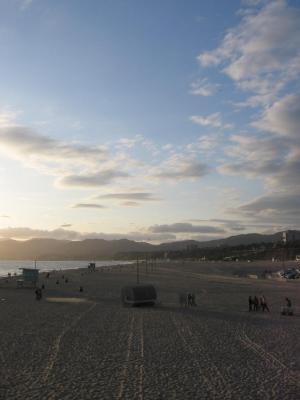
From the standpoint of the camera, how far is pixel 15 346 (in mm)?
18047

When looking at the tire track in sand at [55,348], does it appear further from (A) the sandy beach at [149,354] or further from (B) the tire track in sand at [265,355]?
(B) the tire track in sand at [265,355]

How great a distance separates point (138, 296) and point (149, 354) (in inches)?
573

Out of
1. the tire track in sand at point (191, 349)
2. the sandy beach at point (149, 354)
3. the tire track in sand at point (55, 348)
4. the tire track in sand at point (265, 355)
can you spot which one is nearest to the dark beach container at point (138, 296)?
the sandy beach at point (149, 354)

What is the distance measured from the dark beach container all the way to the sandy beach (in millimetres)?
2286

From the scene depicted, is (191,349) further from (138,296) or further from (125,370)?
(138,296)

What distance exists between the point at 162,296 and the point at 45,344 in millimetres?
22138

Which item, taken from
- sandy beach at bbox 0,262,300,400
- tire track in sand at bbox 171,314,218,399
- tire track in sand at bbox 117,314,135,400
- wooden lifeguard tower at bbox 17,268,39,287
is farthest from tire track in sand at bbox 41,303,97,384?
wooden lifeguard tower at bbox 17,268,39,287

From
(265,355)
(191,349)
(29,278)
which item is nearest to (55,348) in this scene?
(191,349)

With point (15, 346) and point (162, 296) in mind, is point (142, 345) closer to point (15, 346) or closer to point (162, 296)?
point (15, 346)

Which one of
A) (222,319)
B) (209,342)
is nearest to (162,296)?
(222,319)

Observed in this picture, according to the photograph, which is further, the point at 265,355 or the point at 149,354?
the point at 149,354

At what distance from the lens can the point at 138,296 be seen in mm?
30906

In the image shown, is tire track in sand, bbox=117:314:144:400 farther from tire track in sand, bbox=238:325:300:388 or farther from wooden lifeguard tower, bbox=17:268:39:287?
wooden lifeguard tower, bbox=17:268:39:287

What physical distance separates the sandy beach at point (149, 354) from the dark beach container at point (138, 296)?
2.29 m
